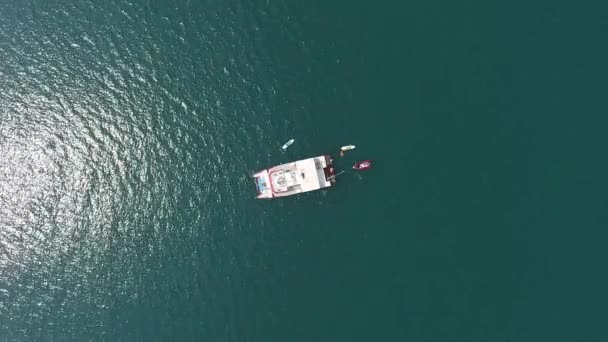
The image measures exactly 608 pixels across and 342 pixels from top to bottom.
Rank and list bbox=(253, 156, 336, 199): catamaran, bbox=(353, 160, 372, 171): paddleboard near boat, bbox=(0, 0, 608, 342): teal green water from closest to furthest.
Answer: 1. bbox=(0, 0, 608, 342): teal green water
2. bbox=(253, 156, 336, 199): catamaran
3. bbox=(353, 160, 372, 171): paddleboard near boat

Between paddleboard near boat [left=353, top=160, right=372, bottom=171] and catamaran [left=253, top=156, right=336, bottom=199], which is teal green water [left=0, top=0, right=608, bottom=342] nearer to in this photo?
paddleboard near boat [left=353, top=160, right=372, bottom=171]

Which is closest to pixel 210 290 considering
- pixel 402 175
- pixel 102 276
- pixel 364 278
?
pixel 102 276

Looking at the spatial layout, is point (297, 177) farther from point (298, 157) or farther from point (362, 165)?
point (362, 165)

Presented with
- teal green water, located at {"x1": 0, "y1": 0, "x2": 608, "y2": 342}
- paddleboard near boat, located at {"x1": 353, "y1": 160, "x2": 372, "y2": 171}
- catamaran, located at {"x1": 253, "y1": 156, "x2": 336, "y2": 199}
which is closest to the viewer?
teal green water, located at {"x1": 0, "y1": 0, "x2": 608, "y2": 342}

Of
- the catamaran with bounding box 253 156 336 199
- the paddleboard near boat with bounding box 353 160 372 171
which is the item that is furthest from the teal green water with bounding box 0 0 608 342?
the catamaran with bounding box 253 156 336 199

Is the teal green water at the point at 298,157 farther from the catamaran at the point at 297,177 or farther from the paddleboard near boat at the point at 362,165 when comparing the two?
the catamaran at the point at 297,177

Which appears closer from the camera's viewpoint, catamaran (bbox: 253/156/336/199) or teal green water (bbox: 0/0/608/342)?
teal green water (bbox: 0/0/608/342)
